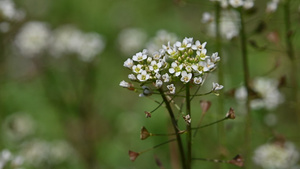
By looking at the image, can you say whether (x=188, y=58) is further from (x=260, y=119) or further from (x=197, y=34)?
(x=197, y=34)

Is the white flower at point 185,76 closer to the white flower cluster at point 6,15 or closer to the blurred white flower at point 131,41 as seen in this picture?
the white flower cluster at point 6,15

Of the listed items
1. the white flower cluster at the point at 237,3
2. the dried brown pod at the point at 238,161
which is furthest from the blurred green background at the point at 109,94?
the dried brown pod at the point at 238,161

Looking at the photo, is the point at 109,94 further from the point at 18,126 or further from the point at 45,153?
the point at 45,153

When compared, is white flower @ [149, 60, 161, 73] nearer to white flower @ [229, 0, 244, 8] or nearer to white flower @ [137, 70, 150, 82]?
white flower @ [137, 70, 150, 82]

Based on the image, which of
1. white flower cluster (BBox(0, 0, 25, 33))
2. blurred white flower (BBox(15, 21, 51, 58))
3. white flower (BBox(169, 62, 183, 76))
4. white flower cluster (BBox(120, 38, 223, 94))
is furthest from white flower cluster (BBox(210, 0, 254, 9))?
blurred white flower (BBox(15, 21, 51, 58))

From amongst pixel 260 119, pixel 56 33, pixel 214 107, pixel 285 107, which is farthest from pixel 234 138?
pixel 56 33

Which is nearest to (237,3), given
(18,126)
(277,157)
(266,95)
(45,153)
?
(266,95)
